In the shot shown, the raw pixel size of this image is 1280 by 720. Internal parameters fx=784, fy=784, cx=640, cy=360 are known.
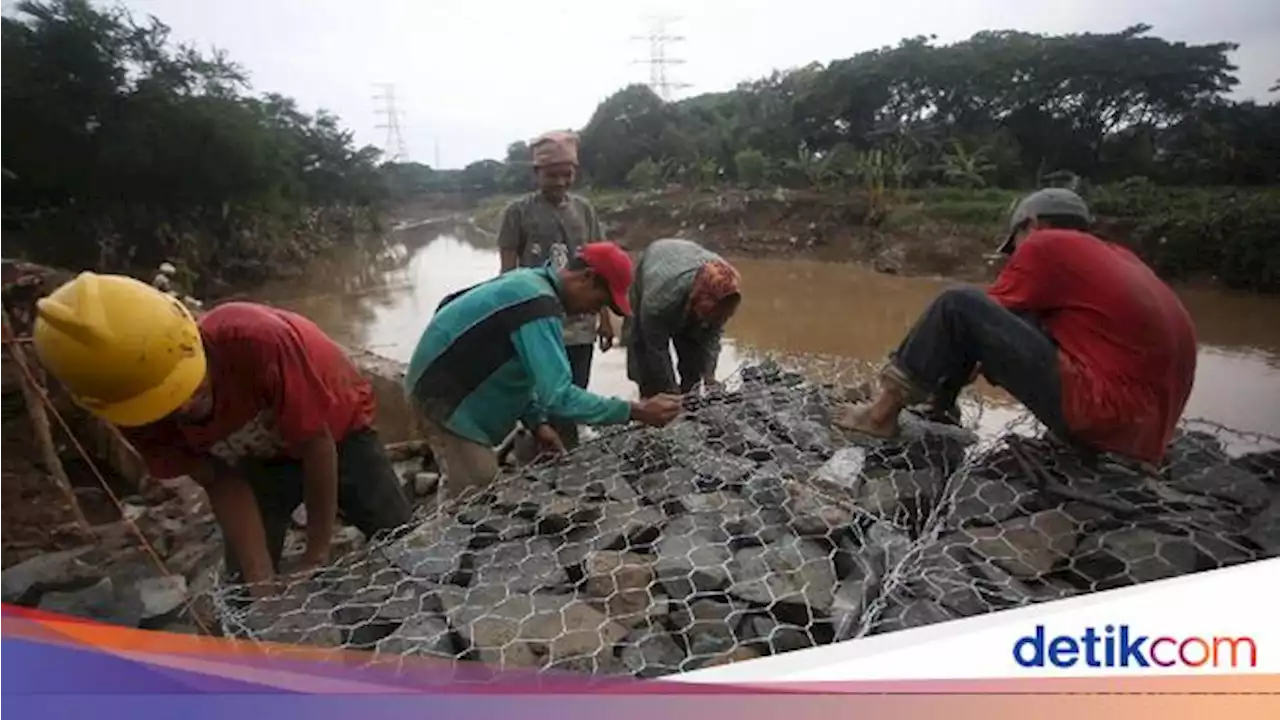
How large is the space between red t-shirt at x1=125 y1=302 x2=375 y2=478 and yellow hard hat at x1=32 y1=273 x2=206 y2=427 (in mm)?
194

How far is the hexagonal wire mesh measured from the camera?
1047 millimetres

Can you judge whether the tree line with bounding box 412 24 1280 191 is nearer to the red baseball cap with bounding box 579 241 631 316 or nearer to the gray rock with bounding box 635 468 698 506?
the red baseball cap with bounding box 579 241 631 316

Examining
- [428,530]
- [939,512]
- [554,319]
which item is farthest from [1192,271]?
[428,530]

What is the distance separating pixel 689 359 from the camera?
7.41 feet

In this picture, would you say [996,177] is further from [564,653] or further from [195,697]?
[195,697]

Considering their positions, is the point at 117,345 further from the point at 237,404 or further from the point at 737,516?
the point at 737,516

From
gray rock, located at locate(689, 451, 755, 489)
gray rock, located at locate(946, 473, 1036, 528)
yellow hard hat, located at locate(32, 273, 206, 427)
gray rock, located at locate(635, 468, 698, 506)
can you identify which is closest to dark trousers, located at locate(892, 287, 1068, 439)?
gray rock, located at locate(946, 473, 1036, 528)

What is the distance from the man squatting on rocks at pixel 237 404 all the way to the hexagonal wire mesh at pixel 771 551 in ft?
0.50

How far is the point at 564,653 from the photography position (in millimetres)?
1054

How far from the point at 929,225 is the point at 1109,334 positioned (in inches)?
13.1

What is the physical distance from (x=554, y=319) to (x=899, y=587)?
2.63 ft

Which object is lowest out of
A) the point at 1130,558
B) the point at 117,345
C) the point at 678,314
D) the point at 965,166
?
the point at 1130,558

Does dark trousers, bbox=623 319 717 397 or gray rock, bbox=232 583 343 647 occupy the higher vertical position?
dark trousers, bbox=623 319 717 397

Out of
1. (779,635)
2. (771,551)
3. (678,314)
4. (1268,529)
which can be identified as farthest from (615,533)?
(1268,529)
